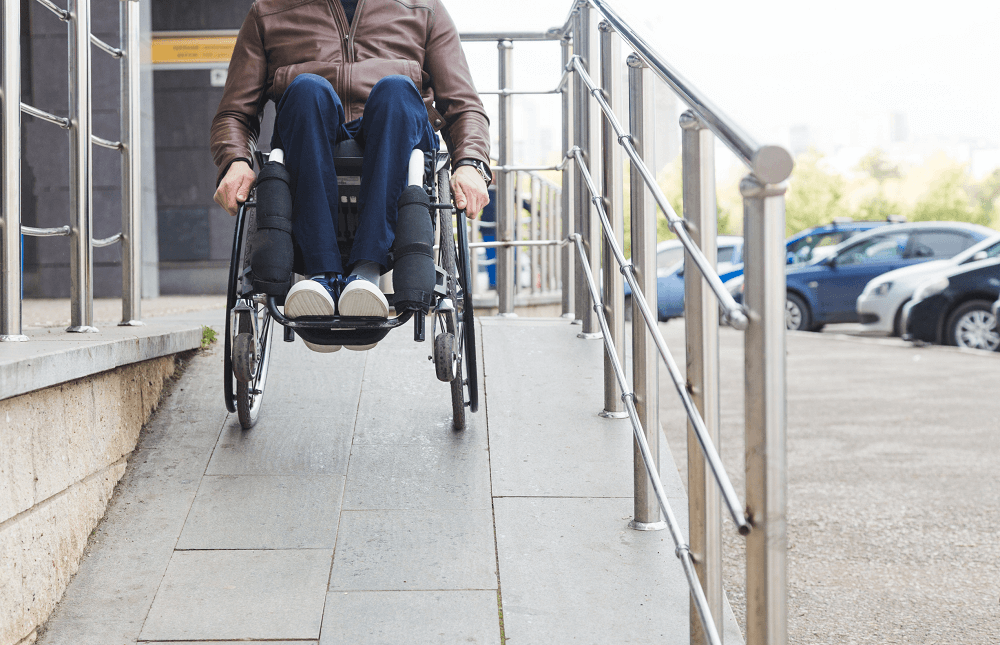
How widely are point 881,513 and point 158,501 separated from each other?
3.06 meters

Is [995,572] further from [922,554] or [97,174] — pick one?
[97,174]

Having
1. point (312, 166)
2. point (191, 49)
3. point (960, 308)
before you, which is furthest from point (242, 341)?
point (960, 308)

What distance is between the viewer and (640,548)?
7.39 ft

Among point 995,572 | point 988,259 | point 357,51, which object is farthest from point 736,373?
point 357,51

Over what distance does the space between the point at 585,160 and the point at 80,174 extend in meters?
1.74

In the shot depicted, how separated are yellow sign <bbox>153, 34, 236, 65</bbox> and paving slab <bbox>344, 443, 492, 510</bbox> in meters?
5.98

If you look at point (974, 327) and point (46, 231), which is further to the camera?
point (974, 327)

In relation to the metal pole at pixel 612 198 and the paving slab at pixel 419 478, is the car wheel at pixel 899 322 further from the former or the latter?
the paving slab at pixel 419 478

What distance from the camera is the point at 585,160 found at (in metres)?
3.52

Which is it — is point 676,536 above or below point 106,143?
below

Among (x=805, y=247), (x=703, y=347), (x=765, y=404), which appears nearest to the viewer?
(x=765, y=404)

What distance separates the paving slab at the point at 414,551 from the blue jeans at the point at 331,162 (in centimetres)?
67

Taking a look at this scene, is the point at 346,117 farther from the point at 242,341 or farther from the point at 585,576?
the point at 585,576

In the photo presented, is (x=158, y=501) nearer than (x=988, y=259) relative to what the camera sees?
Yes
